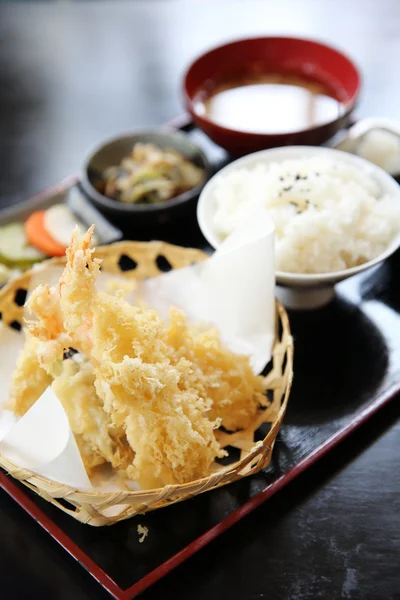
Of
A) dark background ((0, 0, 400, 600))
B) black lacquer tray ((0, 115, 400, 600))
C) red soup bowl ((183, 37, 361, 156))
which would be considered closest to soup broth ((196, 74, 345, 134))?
red soup bowl ((183, 37, 361, 156))

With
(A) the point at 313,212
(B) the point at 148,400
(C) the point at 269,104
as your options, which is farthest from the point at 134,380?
(C) the point at 269,104

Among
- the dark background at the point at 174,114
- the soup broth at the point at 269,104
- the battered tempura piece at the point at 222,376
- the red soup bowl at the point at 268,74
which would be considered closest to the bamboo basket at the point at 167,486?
the battered tempura piece at the point at 222,376

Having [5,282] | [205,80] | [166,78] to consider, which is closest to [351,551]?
[5,282]

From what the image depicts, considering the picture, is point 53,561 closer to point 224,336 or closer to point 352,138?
point 224,336

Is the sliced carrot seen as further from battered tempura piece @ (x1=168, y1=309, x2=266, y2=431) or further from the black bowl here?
battered tempura piece @ (x1=168, y1=309, x2=266, y2=431)

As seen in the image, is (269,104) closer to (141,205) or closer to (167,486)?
(141,205)
